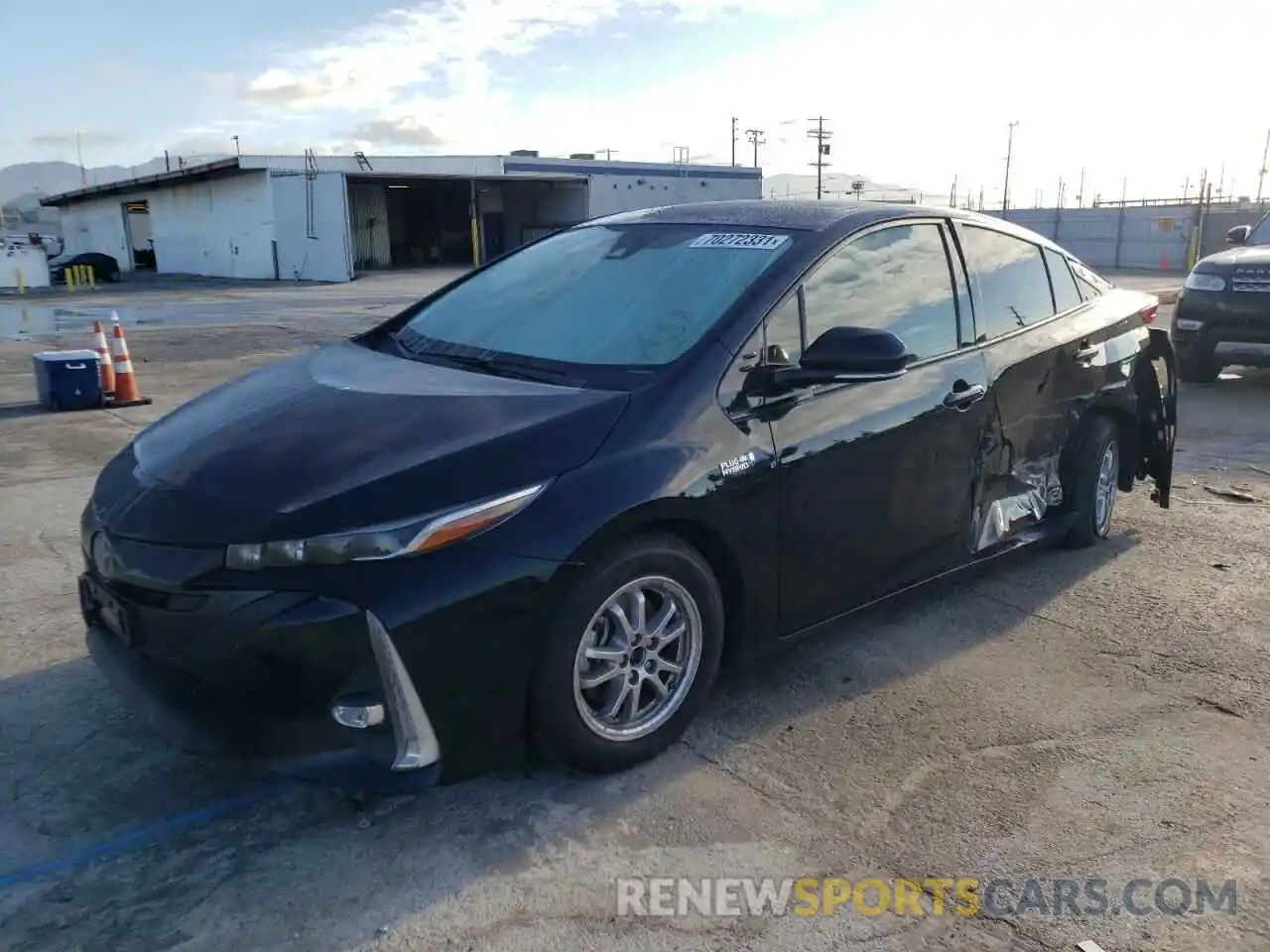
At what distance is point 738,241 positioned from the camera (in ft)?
12.0

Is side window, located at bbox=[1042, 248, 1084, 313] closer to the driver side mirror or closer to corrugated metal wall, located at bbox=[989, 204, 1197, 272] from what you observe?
the driver side mirror

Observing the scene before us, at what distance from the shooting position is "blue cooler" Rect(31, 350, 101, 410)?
9.10 m

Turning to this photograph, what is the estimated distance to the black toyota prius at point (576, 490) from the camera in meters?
2.54

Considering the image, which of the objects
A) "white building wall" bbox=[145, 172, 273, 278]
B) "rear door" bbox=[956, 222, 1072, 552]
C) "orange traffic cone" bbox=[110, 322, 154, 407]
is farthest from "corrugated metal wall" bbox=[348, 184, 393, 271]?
"rear door" bbox=[956, 222, 1072, 552]

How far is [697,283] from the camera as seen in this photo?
3.50 meters

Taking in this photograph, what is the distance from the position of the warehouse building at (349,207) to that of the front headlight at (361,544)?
118 ft

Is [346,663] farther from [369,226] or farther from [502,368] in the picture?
[369,226]

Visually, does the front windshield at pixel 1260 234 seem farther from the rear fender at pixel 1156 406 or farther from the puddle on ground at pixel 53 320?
the puddle on ground at pixel 53 320

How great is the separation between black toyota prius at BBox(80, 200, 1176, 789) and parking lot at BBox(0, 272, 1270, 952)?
10.8 inches

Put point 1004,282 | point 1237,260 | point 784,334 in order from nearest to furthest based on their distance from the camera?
point 784,334, point 1004,282, point 1237,260

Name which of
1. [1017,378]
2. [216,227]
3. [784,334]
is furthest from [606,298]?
[216,227]

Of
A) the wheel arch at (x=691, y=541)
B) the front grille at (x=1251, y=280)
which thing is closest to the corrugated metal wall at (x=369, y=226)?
the front grille at (x=1251, y=280)

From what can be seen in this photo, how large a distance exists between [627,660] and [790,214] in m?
1.86

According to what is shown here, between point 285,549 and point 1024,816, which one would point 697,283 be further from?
point 1024,816
